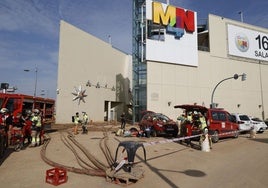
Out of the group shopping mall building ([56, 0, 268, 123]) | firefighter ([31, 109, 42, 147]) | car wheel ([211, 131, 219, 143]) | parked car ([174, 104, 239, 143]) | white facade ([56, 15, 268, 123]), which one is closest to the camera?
firefighter ([31, 109, 42, 147])

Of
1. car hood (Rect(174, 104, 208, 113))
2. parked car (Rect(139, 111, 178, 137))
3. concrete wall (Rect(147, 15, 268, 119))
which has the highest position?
concrete wall (Rect(147, 15, 268, 119))

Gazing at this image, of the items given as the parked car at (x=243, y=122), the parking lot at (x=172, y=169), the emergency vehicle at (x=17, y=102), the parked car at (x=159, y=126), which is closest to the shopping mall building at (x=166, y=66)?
the parked car at (x=243, y=122)

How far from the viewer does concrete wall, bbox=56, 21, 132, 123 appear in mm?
28562

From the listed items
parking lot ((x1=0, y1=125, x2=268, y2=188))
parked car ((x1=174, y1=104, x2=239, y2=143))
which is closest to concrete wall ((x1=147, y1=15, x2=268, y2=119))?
parked car ((x1=174, y1=104, x2=239, y2=143))

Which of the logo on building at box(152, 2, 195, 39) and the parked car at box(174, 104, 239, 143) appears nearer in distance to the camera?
the parked car at box(174, 104, 239, 143)

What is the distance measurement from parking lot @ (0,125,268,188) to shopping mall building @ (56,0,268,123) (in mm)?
16647

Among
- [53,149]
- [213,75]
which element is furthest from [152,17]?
[53,149]

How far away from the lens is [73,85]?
98.3 ft

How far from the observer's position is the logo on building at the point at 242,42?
39125 mm

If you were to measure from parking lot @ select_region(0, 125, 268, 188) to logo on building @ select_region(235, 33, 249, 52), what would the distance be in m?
32.3

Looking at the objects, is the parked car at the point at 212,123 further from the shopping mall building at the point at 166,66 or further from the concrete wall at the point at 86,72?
the concrete wall at the point at 86,72

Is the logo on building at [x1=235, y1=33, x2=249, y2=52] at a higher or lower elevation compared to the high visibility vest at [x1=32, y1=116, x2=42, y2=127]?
higher

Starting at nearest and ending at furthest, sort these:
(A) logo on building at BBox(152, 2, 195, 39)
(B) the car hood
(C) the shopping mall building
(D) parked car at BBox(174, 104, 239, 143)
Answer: (D) parked car at BBox(174, 104, 239, 143), (B) the car hood, (C) the shopping mall building, (A) logo on building at BBox(152, 2, 195, 39)

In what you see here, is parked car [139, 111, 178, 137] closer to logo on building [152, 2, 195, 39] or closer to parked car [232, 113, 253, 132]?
parked car [232, 113, 253, 132]
